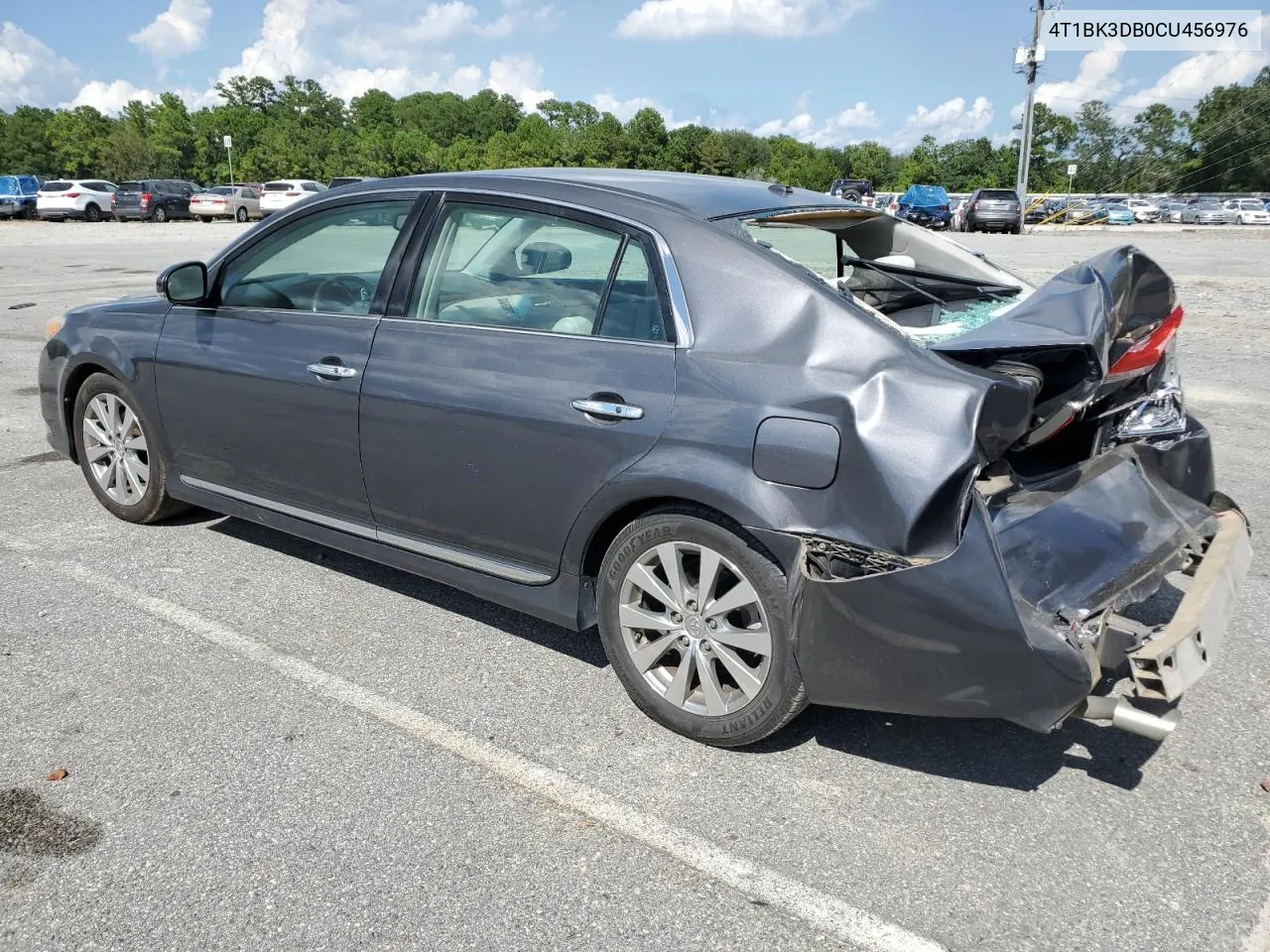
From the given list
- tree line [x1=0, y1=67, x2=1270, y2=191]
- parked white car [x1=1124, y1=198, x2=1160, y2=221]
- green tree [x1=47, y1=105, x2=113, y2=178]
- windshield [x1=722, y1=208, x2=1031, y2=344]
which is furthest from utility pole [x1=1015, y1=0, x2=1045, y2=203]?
green tree [x1=47, y1=105, x2=113, y2=178]

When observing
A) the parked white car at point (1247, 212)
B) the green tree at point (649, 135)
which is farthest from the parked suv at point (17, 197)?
the green tree at point (649, 135)

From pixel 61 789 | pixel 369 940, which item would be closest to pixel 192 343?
pixel 61 789

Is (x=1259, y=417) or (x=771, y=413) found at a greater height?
(x=771, y=413)

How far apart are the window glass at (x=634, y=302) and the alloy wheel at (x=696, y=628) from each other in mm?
673

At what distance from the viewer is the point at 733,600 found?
302 cm

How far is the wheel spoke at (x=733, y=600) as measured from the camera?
117 inches

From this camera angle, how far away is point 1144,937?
2.40 meters

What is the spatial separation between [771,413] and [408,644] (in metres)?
1.76

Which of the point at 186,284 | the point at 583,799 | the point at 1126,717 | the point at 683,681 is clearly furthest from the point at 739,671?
the point at 186,284

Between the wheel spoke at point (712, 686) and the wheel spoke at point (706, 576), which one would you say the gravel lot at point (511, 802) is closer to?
the wheel spoke at point (712, 686)

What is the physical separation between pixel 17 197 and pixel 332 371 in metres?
47.1

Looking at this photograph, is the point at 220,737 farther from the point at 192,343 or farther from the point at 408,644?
the point at 192,343

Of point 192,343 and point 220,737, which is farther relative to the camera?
point 192,343

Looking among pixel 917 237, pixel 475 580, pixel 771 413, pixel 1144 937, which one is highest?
pixel 917 237
